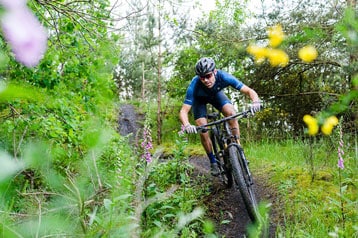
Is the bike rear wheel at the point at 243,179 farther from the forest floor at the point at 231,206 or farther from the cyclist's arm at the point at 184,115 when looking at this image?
the cyclist's arm at the point at 184,115

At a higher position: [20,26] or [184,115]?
[20,26]

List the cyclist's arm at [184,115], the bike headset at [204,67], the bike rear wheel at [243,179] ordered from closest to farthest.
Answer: the bike rear wheel at [243,179] → the bike headset at [204,67] → the cyclist's arm at [184,115]

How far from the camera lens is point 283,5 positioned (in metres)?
6.32

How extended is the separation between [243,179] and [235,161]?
0.19 metres

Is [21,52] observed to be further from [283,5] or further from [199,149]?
[199,149]

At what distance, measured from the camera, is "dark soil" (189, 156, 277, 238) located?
3.81 m

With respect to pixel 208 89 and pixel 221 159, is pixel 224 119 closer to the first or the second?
pixel 208 89

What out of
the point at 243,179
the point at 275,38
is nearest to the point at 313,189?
the point at 243,179

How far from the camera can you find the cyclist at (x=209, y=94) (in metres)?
4.11

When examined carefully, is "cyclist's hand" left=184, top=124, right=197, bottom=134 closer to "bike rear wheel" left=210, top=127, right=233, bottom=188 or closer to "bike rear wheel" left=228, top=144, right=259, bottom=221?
"bike rear wheel" left=228, top=144, right=259, bottom=221

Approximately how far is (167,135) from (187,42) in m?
3.74

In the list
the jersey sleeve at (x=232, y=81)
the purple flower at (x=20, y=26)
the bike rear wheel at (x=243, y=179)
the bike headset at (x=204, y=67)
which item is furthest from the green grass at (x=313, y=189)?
the purple flower at (x=20, y=26)

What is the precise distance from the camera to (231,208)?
4324 mm

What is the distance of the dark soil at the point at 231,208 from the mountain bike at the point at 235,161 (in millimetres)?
219
